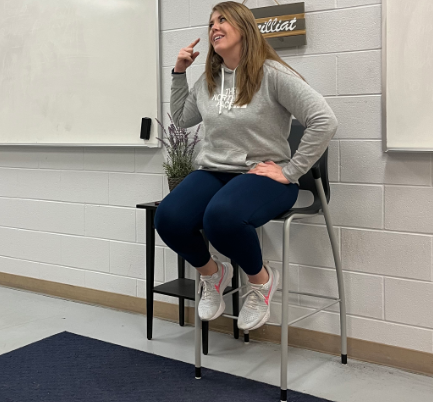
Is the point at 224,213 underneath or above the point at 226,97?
underneath

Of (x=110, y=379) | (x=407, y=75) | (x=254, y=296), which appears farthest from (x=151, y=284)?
(x=407, y=75)

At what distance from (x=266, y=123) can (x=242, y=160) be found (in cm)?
16

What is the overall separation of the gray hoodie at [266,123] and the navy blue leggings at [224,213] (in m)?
0.09

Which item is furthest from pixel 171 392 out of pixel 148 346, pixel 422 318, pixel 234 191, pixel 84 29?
pixel 84 29

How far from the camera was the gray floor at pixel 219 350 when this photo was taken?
6.58 ft

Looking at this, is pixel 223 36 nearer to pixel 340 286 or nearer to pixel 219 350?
pixel 340 286

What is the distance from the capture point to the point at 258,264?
1.93 meters

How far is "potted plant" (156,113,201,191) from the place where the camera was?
2.46m

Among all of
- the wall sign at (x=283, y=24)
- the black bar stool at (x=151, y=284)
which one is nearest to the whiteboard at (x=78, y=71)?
the black bar stool at (x=151, y=284)

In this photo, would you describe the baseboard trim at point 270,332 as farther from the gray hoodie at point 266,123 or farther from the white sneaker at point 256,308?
the gray hoodie at point 266,123

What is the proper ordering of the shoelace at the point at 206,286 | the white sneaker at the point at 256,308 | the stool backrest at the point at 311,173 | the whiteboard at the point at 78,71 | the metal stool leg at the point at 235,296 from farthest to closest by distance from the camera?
the whiteboard at the point at 78,71 < the metal stool leg at the point at 235,296 < the stool backrest at the point at 311,173 < the shoelace at the point at 206,286 < the white sneaker at the point at 256,308

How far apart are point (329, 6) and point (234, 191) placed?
93 cm

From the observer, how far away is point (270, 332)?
8.19ft

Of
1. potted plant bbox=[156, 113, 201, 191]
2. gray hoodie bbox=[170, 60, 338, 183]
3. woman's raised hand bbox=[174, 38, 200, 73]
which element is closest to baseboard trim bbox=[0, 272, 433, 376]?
potted plant bbox=[156, 113, 201, 191]
